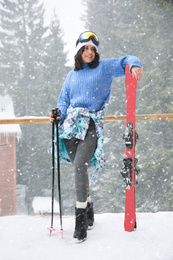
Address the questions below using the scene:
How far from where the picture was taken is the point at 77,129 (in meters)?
1.94

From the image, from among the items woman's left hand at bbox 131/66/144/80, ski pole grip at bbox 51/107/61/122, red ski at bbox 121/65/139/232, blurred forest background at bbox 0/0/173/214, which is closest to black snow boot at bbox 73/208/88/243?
red ski at bbox 121/65/139/232

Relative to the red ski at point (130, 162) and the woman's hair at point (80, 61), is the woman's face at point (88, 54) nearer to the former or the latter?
the woman's hair at point (80, 61)

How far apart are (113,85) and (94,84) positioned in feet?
37.3

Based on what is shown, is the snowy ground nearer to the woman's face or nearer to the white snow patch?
the woman's face

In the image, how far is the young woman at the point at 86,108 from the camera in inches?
75.2

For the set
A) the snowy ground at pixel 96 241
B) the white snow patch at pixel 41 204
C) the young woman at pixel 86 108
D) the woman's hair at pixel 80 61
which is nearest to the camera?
the snowy ground at pixel 96 241

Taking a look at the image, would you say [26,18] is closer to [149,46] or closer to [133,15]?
[133,15]

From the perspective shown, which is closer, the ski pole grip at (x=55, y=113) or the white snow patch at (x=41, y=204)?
the ski pole grip at (x=55, y=113)

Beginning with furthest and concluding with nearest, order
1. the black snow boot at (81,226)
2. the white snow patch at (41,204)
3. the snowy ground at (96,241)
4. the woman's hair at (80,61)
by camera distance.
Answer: the white snow patch at (41,204)
the woman's hair at (80,61)
the black snow boot at (81,226)
the snowy ground at (96,241)

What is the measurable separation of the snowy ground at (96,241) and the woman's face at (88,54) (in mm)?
1242

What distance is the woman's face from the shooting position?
6.65 feet

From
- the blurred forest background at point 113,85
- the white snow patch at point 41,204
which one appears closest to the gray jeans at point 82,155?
the blurred forest background at point 113,85

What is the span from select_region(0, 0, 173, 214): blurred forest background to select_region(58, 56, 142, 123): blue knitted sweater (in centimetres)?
759

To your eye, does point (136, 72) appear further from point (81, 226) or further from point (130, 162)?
point (81, 226)
